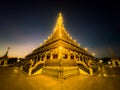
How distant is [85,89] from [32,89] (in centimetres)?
304

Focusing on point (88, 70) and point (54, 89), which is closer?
point (54, 89)

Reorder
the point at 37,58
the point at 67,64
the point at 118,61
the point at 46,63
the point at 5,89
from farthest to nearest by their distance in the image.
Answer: the point at 118,61 < the point at 37,58 < the point at 46,63 < the point at 67,64 < the point at 5,89

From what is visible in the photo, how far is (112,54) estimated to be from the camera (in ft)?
138

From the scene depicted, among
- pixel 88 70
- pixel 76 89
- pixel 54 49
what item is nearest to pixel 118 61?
pixel 88 70

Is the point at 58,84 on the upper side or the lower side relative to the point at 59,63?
lower

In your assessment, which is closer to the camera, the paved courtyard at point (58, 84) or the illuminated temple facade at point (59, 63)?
the paved courtyard at point (58, 84)

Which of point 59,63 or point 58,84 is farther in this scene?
point 59,63

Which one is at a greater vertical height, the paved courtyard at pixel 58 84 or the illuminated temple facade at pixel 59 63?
the illuminated temple facade at pixel 59 63

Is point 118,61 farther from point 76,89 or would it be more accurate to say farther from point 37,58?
point 76,89

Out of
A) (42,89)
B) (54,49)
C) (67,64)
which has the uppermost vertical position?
(54,49)

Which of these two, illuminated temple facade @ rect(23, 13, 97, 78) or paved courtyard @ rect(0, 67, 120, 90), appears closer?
paved courtyard @ rect(0, 67, 120, 90)

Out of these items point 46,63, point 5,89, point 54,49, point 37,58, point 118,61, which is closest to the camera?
point 5,89

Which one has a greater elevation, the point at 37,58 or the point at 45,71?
the point at 37,58

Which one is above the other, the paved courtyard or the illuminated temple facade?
the illuminated temple facade
